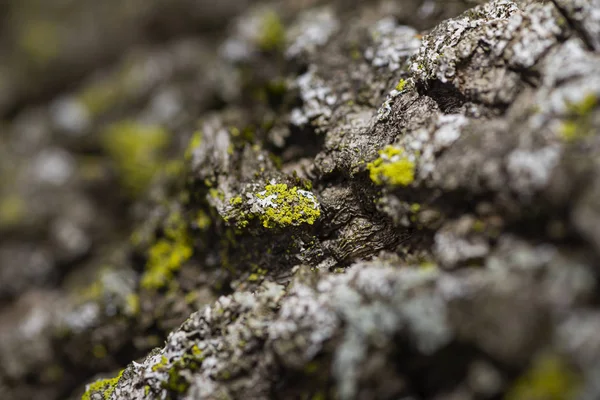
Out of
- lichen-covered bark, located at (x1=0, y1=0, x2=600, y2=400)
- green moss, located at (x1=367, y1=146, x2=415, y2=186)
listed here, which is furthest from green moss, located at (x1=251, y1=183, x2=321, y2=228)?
green moss, located at (x1=367, y1=146, x2=415, y2=186)

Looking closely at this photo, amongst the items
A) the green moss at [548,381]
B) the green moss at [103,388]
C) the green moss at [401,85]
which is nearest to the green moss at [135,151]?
the green moss at [103,388]

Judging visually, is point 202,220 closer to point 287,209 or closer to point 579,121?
point 287,209

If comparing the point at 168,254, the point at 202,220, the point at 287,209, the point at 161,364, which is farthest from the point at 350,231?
the point at 168,254

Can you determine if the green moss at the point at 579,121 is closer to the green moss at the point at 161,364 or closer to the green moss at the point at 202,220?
the green moss at the point at 202,220

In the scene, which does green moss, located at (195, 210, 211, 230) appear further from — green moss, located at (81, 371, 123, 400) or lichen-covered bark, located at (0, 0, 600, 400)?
green moss, located at (81, 371, 123, 400)

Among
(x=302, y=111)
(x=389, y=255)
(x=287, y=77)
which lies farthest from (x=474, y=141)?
(x=287, y=77)

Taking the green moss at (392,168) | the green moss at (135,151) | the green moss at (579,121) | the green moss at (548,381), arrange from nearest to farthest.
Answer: the green moss at (548,381), the green moss at (579,121), the green moss at (392,168), the green moss at (135,151)
